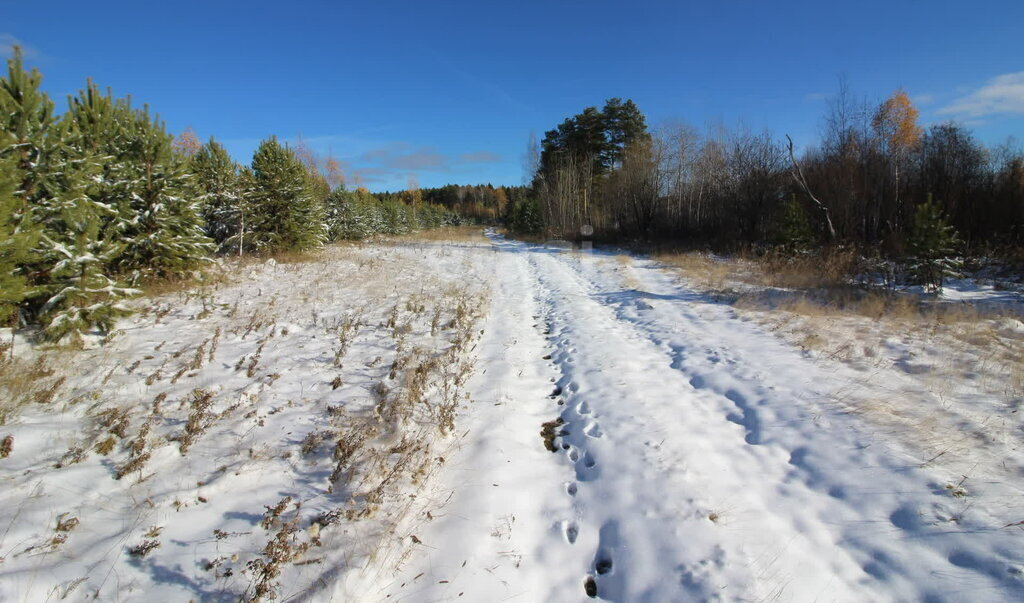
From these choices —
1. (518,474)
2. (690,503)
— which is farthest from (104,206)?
(690,503)

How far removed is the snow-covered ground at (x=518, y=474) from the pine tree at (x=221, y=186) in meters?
10.3

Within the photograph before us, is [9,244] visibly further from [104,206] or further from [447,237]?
[447,237]

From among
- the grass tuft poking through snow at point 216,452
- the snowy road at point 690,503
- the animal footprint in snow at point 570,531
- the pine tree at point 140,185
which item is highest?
the pine tree at point 140,185

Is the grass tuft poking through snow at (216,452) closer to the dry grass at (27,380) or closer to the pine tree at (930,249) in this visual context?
the dry grass at (27,380)

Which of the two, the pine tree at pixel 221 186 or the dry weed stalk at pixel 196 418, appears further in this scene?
the pine tree at pixel 221 186

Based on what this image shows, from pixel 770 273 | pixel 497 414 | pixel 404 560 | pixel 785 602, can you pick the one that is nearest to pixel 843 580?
pixel 785 602

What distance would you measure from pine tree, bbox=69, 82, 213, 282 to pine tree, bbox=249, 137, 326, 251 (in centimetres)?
598

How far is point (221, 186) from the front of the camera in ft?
52.8

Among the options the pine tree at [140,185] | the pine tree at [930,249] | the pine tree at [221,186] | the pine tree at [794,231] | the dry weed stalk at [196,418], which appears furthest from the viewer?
the pine tree at [794,231]

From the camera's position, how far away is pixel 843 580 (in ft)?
8.46

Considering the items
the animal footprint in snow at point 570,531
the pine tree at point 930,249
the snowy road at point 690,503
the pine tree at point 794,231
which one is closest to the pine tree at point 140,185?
the snowy road at point 690,503

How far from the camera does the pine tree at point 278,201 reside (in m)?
15.5

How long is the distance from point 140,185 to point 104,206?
1.83 m

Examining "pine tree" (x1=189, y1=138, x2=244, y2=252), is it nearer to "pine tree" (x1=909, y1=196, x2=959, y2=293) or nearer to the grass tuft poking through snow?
the grass tuft poking through snow
